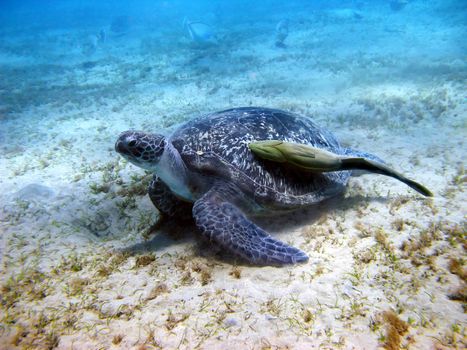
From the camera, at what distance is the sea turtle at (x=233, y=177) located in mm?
3232

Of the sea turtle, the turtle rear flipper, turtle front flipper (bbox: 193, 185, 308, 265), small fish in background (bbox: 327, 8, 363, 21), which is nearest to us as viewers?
turtle front flipper (bbox: 193, 185, 308, 265)

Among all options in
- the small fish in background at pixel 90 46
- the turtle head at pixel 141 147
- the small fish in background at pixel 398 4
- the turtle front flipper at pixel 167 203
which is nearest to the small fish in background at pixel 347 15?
the small fish in background at pixel 398 4

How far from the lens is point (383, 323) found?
2283 mm

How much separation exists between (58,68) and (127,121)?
12098 mm

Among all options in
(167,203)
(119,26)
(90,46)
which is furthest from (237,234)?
(119,26)

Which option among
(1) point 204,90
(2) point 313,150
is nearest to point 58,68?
(1) point 204,90

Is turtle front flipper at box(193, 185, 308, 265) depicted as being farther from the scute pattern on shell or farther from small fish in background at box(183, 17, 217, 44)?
small fish in background at box(183, 17, 217, 44)

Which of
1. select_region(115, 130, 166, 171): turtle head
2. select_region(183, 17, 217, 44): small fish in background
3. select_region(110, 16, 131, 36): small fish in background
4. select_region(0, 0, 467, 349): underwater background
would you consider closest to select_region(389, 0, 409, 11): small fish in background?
select_region(0, 0, 467, 349): underwater background

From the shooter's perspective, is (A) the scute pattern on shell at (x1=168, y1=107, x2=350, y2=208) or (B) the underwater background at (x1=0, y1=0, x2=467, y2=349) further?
(A) the scute pattern on shell at (x1=168, y1=107, x2=350, y2=208)

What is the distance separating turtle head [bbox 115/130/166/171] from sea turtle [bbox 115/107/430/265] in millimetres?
12

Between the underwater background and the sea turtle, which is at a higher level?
the sea turtle

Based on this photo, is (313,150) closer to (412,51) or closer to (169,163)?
(169,163)

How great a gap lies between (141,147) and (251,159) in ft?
4.89

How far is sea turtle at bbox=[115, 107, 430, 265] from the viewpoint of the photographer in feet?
10.6
